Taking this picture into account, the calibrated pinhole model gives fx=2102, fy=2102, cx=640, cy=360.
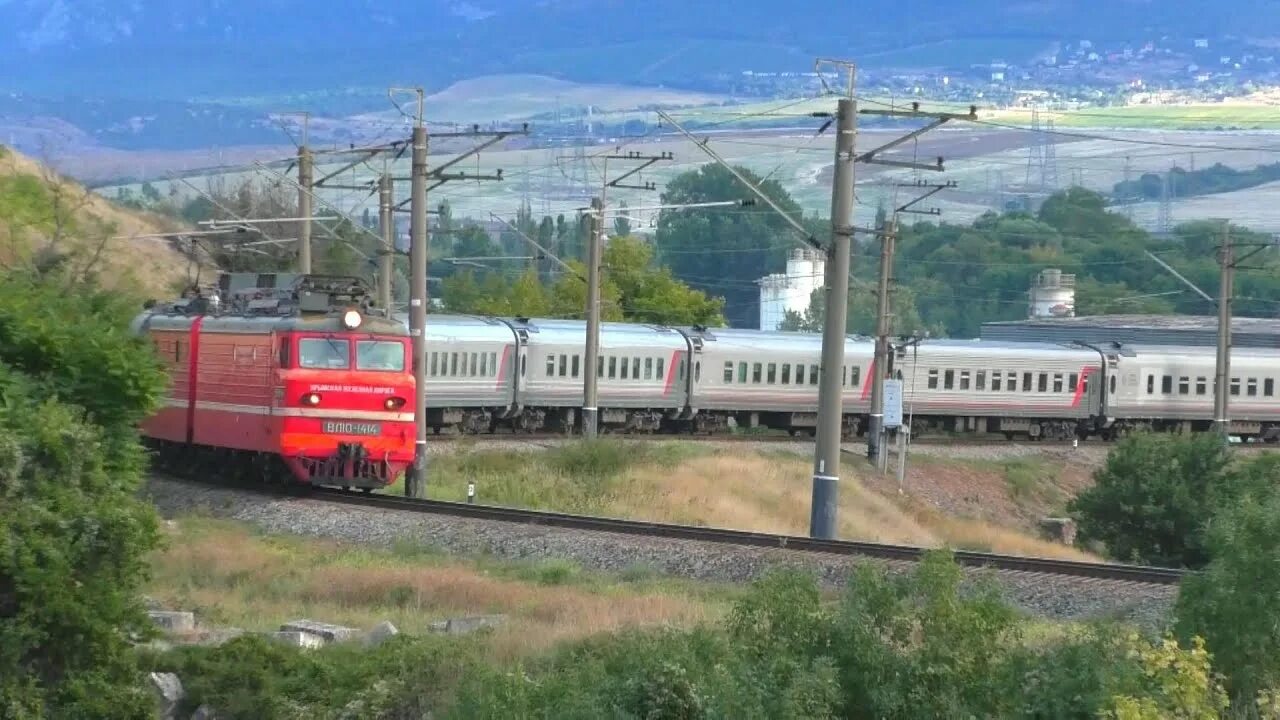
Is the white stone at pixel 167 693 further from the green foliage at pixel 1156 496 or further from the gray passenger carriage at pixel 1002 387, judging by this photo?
the gray passenger carriage at pixel 1002 387

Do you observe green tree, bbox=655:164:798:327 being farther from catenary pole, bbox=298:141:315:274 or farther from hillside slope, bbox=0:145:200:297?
catenary pole, bbox=298:141:315:274

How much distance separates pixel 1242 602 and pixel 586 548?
13.9m

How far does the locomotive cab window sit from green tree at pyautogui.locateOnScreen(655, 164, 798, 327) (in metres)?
121

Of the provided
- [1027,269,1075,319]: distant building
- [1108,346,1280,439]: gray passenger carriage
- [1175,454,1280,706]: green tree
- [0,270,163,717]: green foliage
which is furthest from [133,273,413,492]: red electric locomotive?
[1027,269,1075,319]: distant building

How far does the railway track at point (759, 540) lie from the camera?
2386 cm

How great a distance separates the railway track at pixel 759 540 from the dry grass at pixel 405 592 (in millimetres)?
2925

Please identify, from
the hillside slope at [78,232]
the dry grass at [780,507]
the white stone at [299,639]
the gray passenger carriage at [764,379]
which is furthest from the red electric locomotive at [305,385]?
the gray passenger carriage at [764,379]

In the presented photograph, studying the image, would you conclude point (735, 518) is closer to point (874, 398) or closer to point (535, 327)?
point (874, 398)

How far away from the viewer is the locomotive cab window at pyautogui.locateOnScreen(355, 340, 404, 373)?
33.4 m

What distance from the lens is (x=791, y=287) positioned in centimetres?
13888

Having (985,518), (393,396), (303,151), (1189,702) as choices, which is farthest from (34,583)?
(985,518)

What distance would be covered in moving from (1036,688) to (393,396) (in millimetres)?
21636

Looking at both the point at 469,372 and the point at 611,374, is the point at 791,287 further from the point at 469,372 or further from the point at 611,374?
the point at 469,372

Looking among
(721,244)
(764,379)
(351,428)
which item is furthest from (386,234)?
(721,244)
